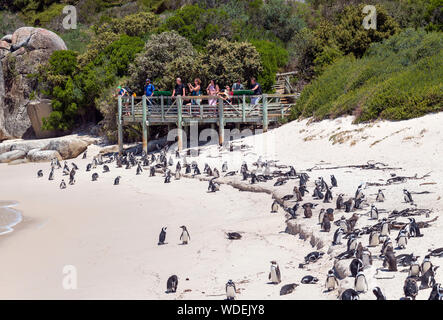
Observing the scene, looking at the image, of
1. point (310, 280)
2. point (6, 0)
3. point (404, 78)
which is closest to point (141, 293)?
point (310, 280)

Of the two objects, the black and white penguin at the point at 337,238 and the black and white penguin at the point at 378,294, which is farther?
the black and white penguin at the point at 337,238

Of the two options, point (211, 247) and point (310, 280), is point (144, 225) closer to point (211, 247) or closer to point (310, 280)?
point (211, 247)

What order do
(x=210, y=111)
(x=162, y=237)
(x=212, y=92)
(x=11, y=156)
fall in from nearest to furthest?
(x=162, y=237) → (x=210, y=111) → (x=212, y=92) → (x=11, y=156)

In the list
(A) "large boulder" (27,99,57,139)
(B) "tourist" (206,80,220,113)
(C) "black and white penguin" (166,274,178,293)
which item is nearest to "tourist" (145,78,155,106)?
(B) "tourist" (206,80,220,113)

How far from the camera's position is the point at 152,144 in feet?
92.8

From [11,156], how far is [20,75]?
8.56 meters

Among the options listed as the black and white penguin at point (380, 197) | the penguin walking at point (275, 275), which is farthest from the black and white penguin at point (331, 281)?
the black and white penguin at point (380, 197)

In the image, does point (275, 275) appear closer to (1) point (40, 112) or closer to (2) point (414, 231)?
(2) point (414, 231)

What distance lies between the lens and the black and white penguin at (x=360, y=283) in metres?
8.62

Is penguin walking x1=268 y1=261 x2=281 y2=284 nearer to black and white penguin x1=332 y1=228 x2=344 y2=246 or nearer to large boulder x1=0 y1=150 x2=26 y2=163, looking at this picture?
black and white penguin x1=332 y1=228 x2=344 y2=246

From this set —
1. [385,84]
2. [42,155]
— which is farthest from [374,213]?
[42,155]

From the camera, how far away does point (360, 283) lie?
864 cm

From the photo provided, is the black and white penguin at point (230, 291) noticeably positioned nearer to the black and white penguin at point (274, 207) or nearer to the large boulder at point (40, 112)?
the black and white penguin at point (274, 207)

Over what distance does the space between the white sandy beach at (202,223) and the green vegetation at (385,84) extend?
61cm
